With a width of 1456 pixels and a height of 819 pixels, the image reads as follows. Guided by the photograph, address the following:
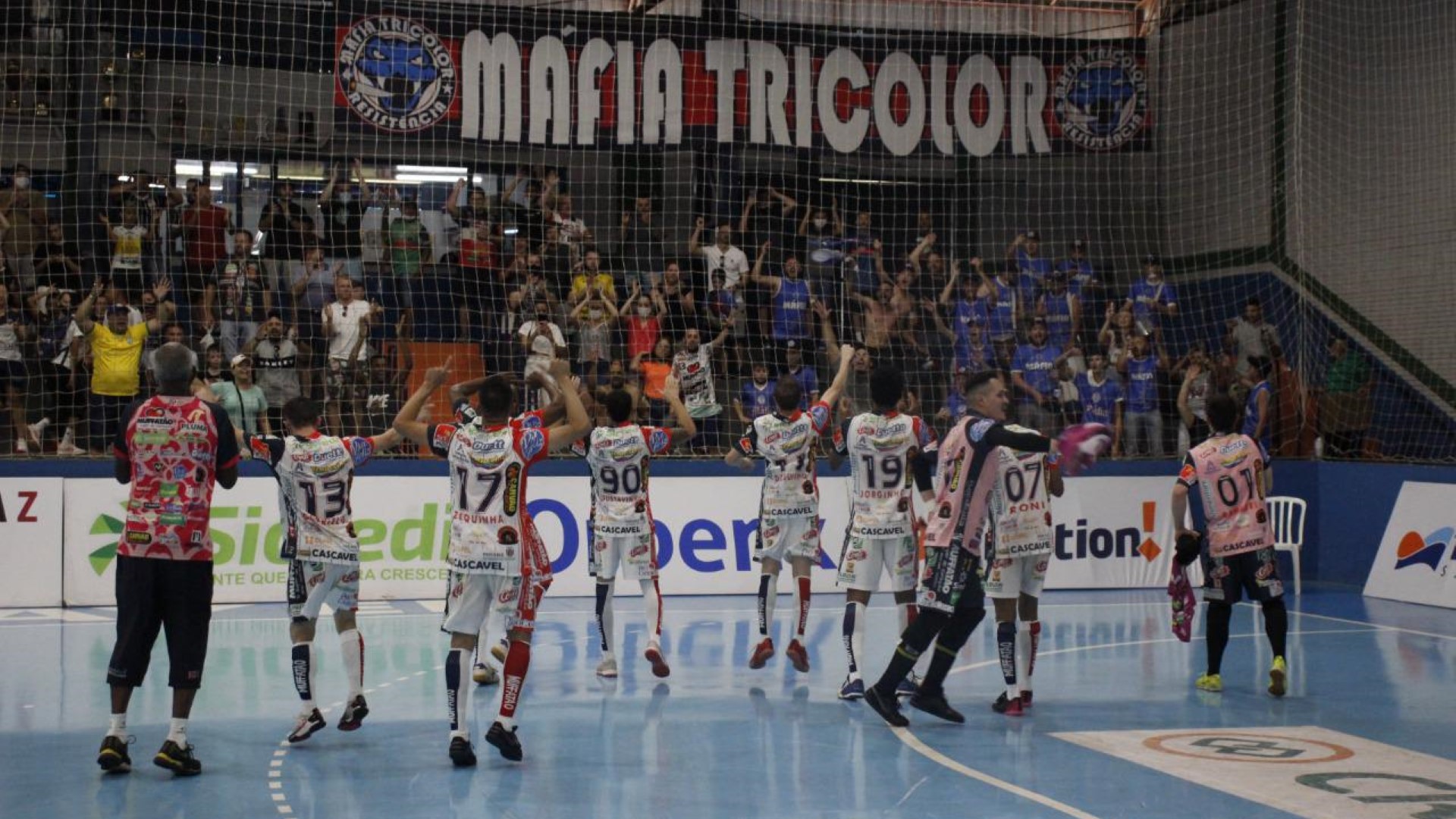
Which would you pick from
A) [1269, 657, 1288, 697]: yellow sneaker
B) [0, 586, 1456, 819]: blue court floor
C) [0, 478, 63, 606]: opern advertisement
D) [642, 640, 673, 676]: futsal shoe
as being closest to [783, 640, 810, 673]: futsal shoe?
[0, 586, 1456, 819]: blue court floor

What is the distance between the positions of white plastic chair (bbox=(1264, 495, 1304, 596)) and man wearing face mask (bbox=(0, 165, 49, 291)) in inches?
619

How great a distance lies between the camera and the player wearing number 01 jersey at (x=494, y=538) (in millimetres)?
8789

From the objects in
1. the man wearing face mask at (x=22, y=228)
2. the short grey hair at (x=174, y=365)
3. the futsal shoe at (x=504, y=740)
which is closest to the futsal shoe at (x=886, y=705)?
the futsal shoe at (x=504, y=740)

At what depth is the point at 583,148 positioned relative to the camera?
893 inches

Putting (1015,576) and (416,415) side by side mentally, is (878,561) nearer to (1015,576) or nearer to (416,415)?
(1015,576)

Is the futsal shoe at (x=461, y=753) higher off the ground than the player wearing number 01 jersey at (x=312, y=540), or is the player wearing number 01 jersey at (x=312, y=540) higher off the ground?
the player wearing number 01 jersey at (x=312, y=540)

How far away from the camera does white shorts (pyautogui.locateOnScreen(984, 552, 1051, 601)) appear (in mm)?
10672

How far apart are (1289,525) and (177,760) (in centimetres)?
1411

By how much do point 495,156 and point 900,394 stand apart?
41.9ft

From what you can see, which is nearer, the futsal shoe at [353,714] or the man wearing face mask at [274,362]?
the futsal shoe at [353,714]

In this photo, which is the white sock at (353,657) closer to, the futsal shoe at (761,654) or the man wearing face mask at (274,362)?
the futsal shoe at (761,654)

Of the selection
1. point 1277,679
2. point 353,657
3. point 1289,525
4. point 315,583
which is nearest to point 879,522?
point 1277,679

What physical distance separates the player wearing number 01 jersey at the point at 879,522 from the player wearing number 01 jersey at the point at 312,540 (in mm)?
3560

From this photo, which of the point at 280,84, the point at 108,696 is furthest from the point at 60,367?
the point at 108,696
